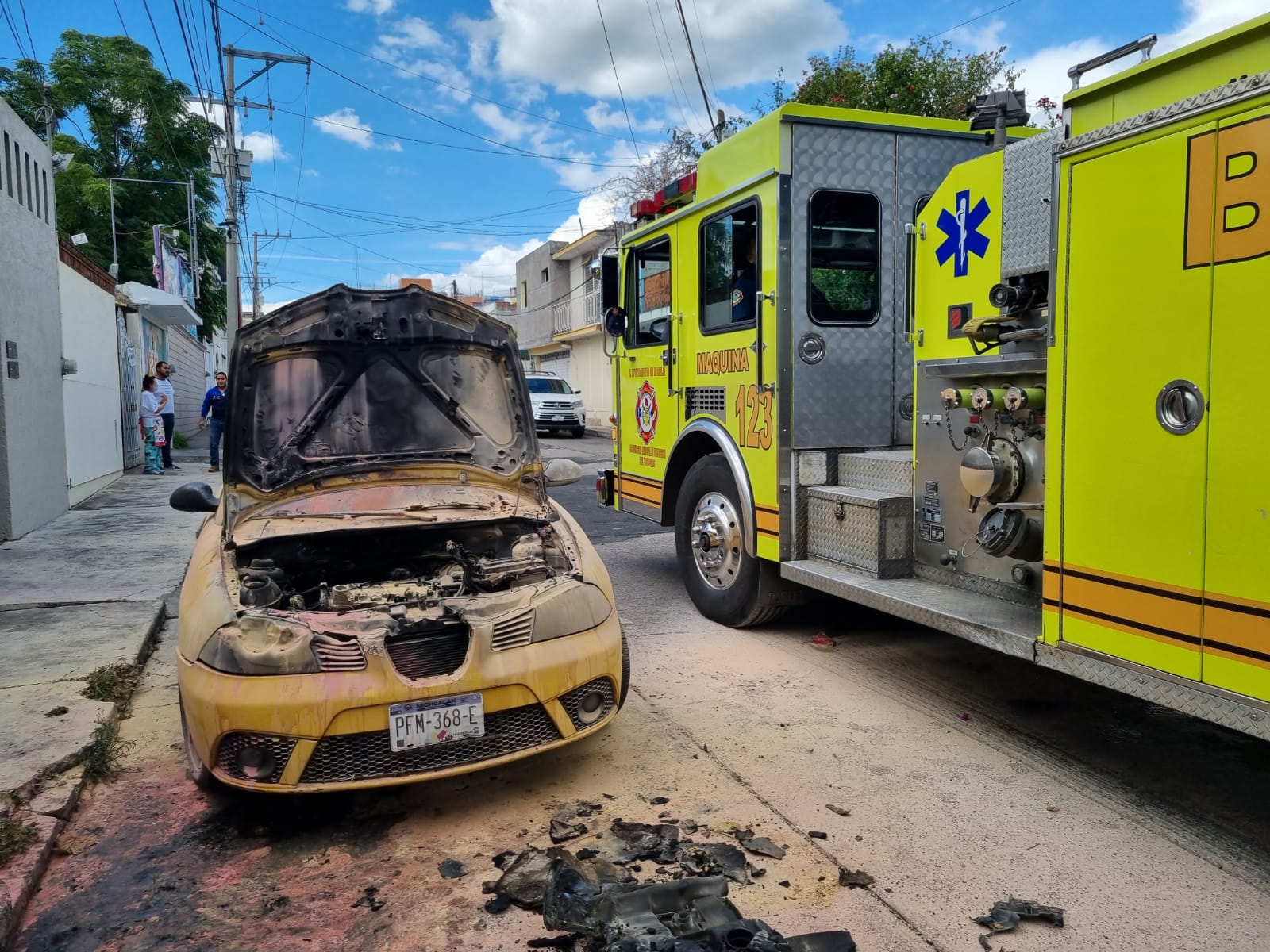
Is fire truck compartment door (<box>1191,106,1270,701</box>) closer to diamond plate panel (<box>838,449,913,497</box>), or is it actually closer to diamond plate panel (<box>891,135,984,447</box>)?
diamond plate panel (<box>838,449,913,497</box>)

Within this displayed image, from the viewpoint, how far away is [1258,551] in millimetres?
2682

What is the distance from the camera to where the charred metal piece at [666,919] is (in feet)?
8.23

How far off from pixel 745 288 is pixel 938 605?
249 cm

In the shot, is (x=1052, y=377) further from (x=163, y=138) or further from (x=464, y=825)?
(x=163, y=138)

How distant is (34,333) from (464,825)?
905 centimetres

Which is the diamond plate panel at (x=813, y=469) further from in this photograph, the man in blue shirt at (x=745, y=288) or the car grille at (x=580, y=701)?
the car grille at (x=580, y=701)

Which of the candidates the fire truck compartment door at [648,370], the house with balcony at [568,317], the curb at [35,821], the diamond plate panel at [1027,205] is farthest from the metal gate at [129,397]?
the diamond plate panel at [1027,205]

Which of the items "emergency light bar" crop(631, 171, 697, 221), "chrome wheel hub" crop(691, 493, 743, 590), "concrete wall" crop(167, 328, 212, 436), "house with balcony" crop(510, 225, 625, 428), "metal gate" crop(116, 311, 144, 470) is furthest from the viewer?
"house with balcony" crop(510, 225, 625, 428)

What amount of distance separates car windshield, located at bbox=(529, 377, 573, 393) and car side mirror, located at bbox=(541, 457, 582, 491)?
2065cm

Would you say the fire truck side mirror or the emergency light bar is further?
the fire truck side mirror

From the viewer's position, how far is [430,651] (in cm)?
340


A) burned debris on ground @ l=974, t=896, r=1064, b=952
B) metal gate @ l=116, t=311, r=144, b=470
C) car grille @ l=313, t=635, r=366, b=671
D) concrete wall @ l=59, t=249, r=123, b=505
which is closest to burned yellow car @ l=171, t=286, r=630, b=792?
car grille @ l=313, t=635, r=366, b=671

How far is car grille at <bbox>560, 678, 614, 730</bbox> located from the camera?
3621 millimetres

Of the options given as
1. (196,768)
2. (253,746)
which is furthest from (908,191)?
(196,768)
